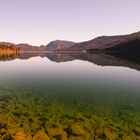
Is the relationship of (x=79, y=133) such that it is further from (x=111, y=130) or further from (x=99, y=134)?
(x=111, y=130)

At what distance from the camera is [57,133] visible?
19922 mm

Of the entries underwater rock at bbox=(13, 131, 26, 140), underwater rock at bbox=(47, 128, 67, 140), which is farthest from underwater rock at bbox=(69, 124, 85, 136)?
underwater rock at bbox=(13, 131, 26, 140)

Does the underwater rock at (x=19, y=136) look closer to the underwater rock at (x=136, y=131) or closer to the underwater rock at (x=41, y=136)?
the underwater rock at (x=41, y=136)

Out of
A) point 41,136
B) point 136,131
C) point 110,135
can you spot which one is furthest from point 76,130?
point 136,131

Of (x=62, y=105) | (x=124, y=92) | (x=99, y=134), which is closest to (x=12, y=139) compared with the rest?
(x=99, y=134)

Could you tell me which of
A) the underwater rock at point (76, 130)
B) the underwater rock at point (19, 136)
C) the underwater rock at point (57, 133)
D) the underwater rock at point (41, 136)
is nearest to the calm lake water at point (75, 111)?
the underwater rock at point (76, 130)

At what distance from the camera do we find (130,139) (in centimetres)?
1938

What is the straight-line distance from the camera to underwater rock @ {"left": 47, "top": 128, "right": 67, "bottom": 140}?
19.2 m

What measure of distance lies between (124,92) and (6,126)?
25.2 metres

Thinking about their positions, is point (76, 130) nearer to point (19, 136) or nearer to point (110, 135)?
point (110, 135)

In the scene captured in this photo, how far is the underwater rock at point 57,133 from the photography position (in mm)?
19244

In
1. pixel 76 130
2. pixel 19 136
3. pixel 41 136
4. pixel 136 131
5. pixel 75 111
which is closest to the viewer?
pixel 19 136

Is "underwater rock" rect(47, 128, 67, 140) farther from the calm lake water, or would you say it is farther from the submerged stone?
the submerged stone

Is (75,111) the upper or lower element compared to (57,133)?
lower
